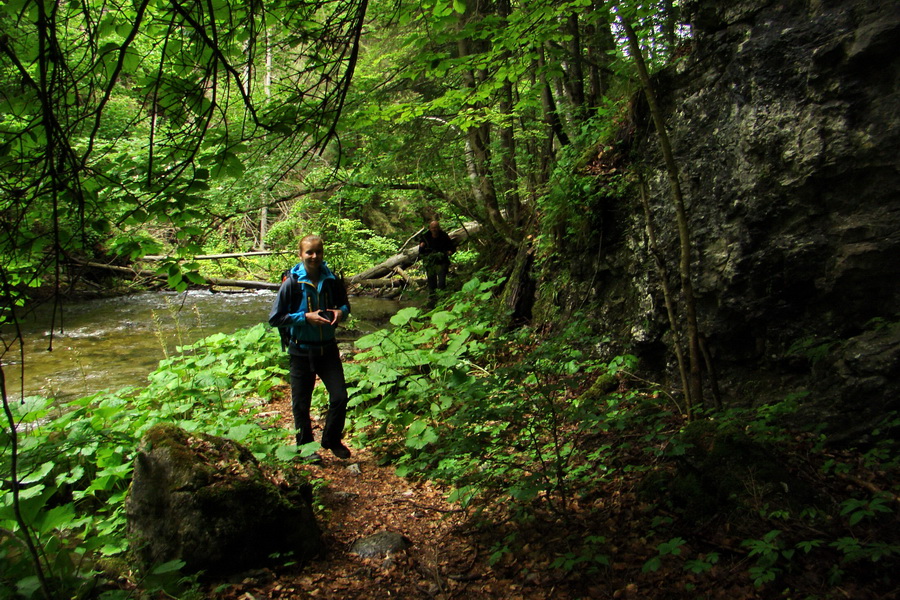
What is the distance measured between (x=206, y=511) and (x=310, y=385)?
180 cm

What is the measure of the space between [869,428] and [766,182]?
1942 millimetres

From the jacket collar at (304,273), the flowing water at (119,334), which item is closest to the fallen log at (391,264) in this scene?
the flowing water at (119,334)

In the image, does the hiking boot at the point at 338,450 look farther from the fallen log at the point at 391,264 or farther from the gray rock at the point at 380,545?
the fallen log at the point at 391,264

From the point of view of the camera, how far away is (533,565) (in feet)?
9.55

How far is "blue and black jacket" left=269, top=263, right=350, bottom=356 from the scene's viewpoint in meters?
4.47

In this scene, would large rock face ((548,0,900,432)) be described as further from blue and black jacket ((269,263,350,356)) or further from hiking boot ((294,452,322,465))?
hiking boot ((294,452,322,465))

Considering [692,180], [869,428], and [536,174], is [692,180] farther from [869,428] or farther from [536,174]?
[536,174]

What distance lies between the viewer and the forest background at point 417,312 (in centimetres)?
230

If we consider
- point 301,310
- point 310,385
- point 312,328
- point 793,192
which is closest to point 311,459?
point 310,385

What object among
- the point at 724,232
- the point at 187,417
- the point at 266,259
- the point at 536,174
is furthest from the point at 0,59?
the point at 266,259

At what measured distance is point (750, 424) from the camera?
350cm

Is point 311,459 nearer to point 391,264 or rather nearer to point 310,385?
point 310,385

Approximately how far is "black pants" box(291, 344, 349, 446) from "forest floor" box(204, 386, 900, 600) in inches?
35.8

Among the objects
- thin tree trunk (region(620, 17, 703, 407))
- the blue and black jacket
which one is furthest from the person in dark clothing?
thin tree trunk (region(620, 17, 703, 407))
